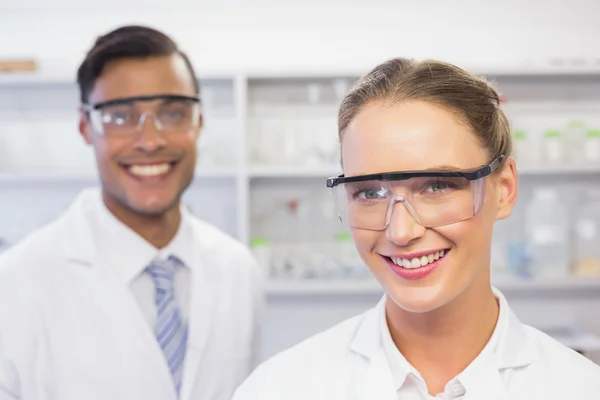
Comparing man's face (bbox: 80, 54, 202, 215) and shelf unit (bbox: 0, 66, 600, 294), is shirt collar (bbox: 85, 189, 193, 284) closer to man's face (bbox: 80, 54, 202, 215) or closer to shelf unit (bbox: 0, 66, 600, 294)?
man's face (bbox: 80, 54, 202, 215)

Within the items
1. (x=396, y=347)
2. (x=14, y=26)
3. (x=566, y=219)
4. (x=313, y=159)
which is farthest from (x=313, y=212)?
(x=396, y=347)

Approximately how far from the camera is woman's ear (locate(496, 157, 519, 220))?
44.9 inches

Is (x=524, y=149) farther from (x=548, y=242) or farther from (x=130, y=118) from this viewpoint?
(x=130, y=118)

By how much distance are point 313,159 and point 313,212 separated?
0.34 m

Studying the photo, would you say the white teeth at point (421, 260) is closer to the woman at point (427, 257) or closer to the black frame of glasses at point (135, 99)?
the woman at point (427, 257)

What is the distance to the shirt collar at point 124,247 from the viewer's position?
5.51ft

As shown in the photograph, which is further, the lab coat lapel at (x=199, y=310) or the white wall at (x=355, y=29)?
the white wall at (x=355, y=29)

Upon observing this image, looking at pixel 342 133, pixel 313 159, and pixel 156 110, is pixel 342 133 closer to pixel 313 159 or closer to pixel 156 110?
pixel 156 110

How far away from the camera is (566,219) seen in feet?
10.9

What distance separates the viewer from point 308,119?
3367 millimetres

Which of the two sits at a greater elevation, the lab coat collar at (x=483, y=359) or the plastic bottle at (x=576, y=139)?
the plastic bottle at (x=576, y=139)

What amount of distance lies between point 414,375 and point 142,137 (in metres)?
0.88

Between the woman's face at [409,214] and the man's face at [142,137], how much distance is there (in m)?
0.69

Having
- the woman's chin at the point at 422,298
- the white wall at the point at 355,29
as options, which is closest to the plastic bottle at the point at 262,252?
the white wall at the point at 355,29
